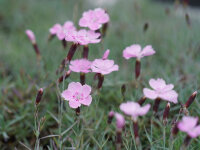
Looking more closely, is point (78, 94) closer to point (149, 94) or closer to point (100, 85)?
point (100, 85)

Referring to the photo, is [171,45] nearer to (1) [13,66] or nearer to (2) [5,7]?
(1) [13,66]

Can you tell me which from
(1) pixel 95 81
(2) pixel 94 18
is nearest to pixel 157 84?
(2) pixel 94 18

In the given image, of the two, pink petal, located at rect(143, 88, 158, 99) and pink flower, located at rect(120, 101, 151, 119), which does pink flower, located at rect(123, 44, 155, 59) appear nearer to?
pink petal, located at rect(143, 88, 158, 99)

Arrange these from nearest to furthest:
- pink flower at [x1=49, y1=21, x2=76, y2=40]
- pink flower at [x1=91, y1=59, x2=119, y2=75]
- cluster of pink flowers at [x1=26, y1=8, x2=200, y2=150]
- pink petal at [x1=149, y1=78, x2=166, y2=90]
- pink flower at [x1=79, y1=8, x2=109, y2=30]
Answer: cluster of pink flowers at [x1=26, y1=8, x2=200, y2=150], pink petal at [x1=149, y1=78, x2=166, y2=90], pink flower at [x1=91, y1=59, x2=119, y2=75], pink flower at [x1=79, y1=8, x2=109, y2=30], pink flower at [x1=49, y1=21, x2=76, y2=40]

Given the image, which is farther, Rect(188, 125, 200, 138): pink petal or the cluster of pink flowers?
the cluster of pink flowers

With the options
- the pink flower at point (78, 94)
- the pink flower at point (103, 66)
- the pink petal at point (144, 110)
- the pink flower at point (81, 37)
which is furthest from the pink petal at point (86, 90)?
the pink petal at point (144, 110)

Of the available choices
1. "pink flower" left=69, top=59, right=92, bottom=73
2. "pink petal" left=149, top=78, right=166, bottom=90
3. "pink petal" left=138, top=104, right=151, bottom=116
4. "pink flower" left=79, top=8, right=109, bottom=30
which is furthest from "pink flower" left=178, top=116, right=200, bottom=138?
"pink flower" left=79, top=8, right=109, bottom=30

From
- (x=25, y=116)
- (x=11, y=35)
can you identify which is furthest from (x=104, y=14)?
(x=11, y=35)

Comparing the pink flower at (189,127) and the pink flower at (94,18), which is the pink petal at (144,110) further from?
the pink flower at (94,18)
